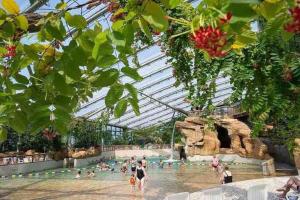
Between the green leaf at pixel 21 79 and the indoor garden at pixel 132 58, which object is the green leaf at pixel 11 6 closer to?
the indoor garden at pixel 132 58

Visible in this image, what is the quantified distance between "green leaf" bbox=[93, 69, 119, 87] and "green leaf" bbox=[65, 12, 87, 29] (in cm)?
21

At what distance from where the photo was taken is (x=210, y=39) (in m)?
1.09

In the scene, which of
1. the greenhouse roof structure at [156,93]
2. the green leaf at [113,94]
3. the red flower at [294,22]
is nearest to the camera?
the red flower at [294,22]

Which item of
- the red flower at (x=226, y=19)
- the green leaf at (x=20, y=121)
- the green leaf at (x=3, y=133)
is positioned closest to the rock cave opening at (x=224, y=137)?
the green leaf at (x=3, y=133)

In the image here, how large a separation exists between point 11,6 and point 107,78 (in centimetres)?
42

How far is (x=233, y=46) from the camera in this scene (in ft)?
4.05

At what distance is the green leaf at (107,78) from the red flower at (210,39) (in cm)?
29

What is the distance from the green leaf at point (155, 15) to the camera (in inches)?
41.7

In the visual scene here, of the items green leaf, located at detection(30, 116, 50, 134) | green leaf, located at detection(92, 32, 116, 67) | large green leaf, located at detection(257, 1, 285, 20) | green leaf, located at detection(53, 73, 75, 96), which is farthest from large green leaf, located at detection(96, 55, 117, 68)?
large green leaf, located at detection(257, 1, 285, 20)

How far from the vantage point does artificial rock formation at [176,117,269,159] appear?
2665cm

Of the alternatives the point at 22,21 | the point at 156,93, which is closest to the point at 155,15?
the point at 22,21

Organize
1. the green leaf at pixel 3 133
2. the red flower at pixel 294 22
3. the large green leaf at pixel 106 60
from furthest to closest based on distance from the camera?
the green leaf at pixel 3 133 → the large green leaf at pixel 106 60 → the red flower at pixel 294 22

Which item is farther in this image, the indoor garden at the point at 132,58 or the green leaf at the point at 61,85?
the green leaf at the point at 61,85

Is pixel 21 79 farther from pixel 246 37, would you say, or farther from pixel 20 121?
pixel 246 37
